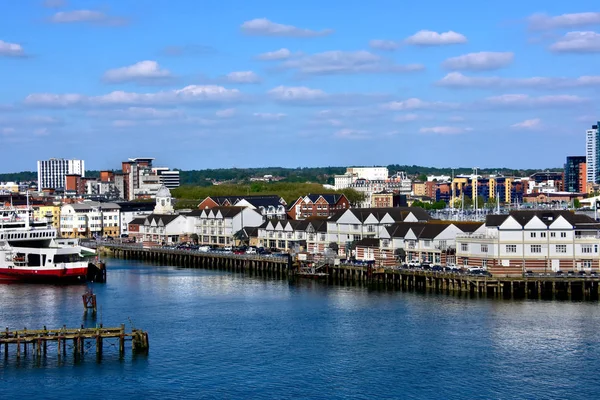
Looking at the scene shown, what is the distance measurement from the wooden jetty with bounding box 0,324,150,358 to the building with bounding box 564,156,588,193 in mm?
139080

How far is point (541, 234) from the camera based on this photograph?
51.3 m

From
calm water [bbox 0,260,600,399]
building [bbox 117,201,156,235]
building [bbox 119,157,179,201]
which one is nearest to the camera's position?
calm water [bbox 0,260,600,399]

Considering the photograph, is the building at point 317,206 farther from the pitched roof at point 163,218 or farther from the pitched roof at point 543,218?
the pitched roof at point 543,218

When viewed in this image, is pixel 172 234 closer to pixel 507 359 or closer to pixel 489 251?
pixel 489 251

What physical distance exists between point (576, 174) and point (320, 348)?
460ft

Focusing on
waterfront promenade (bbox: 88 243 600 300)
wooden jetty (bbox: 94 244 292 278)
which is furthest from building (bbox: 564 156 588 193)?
waterfront promenade (bbox: 88 243 600 300)

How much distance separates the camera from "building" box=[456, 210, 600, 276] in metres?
51.0

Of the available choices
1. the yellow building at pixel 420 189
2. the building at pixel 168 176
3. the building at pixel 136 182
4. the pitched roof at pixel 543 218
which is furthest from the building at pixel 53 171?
the pitched roof at pixel 543 218

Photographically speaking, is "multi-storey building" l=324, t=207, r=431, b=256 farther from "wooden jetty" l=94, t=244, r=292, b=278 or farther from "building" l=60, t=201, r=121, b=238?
"building" l=60, t=201, r=121, b=238

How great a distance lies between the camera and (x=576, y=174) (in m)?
167

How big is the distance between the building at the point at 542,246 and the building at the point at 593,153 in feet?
431

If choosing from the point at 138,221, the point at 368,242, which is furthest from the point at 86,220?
the point at 368,242

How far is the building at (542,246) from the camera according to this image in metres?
51.0

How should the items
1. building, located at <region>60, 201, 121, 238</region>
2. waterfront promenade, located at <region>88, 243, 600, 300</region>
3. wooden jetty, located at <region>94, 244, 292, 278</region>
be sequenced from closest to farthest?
waterfront promenade, located at <region>88, 243, 600, 300</region>
wooden jetty, located at <region>94, 244, 292, 278</region>
building, located at <region>60, 201, 121, 238</region>
